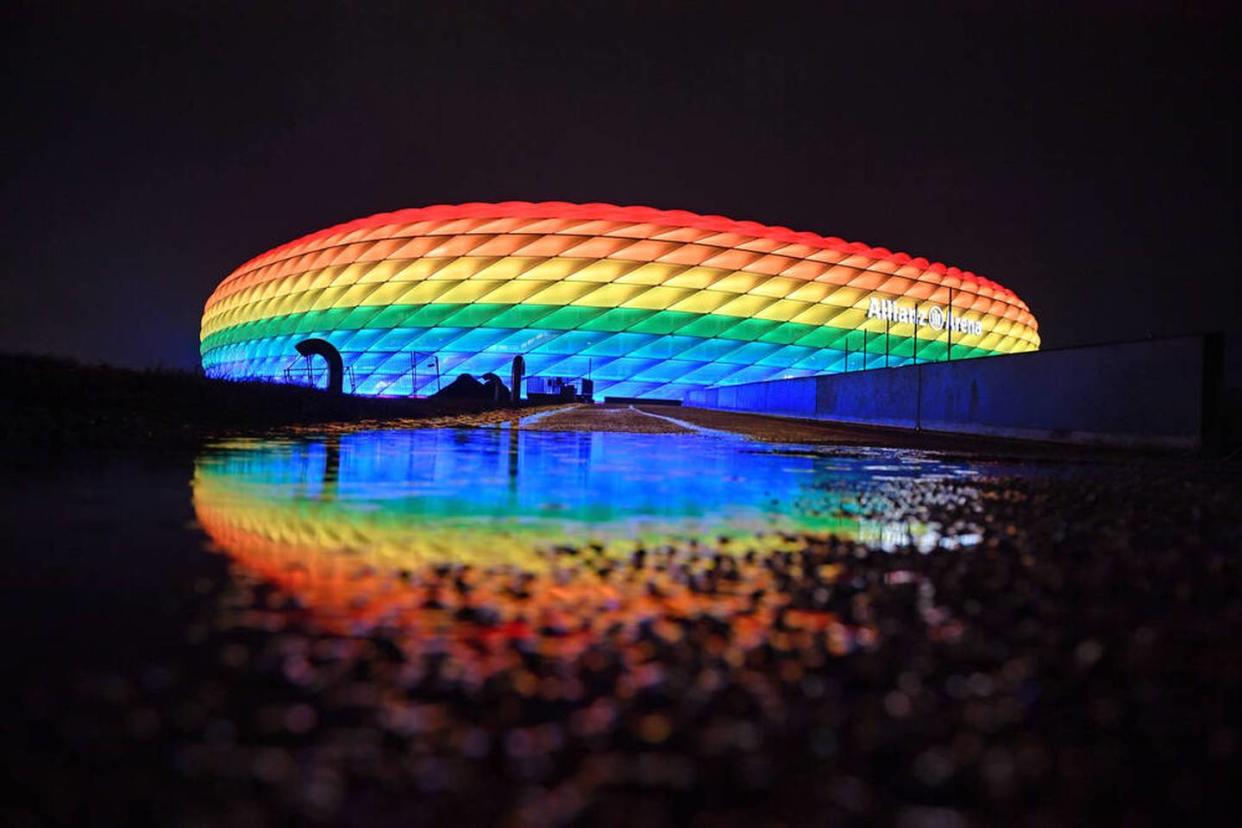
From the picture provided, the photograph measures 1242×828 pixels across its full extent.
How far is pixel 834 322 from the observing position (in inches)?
2227

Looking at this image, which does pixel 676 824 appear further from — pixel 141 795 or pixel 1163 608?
pixel 1163 608

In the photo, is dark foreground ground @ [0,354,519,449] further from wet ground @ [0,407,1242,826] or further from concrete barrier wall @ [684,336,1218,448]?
concrete barrier wall @ [684,336,1218,448]

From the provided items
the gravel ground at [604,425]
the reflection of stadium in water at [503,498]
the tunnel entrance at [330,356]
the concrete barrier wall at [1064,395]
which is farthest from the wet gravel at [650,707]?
the tunnel entrance at [330,356]

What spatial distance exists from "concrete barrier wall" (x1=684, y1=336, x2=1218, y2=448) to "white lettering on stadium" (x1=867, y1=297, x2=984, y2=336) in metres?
38.1

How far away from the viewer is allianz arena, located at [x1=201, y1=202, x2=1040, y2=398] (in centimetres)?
5281

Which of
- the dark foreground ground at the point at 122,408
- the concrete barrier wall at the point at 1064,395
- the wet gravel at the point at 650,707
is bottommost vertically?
the wet gravel at the point at 650,707

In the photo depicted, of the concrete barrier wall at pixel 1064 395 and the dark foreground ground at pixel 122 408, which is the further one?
the concrete barrier wall at pixel 1064 395

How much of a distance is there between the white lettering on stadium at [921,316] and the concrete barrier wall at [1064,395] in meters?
38.1

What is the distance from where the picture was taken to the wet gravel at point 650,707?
827 mm

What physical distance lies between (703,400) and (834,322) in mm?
14558

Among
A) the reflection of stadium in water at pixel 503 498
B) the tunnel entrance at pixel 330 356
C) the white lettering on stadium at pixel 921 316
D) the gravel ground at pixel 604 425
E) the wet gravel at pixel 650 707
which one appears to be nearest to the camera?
the wet gravel at pixel 650 707

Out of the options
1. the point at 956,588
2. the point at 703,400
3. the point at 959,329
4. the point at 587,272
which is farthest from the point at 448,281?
the point at 956,588

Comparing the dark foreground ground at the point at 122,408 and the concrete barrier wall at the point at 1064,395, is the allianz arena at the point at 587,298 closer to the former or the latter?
the concrete barrier wall at the point at 1064,395

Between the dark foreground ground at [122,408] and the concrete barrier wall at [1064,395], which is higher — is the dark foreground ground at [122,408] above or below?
below
